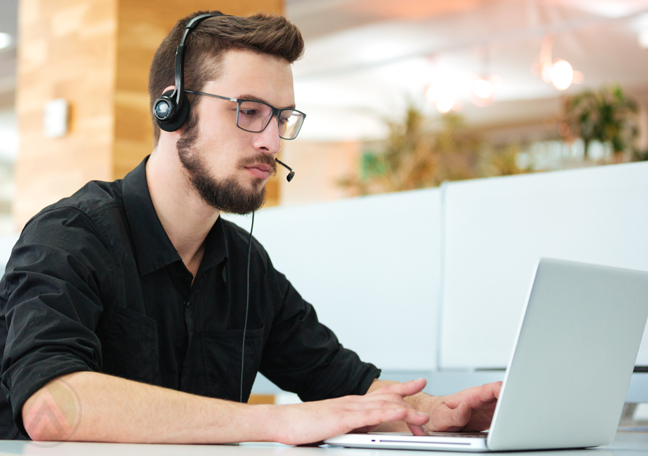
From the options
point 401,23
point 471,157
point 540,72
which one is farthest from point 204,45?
point 471,157

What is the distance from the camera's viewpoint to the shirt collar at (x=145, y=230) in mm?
1182

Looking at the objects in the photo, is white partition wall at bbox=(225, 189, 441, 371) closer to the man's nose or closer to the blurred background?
the man's nose

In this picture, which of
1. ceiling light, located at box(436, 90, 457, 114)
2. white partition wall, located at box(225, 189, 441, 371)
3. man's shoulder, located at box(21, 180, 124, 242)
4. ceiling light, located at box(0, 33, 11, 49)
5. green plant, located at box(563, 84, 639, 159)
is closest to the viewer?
man's shoulder, located at box(21, 180, 124, 242)

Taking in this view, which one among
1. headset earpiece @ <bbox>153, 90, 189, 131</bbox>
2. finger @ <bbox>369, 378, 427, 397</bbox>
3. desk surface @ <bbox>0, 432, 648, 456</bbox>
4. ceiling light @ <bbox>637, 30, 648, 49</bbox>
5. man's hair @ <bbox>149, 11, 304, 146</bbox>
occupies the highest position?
ceiling light @ <bbox>637, 30, 648, 49</bbox>

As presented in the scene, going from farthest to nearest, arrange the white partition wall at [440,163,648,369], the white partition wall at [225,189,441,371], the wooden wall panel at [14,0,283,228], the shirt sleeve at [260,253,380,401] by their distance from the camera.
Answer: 1. the wooden wall panel at [14,0,283,228]
2. the white partition wall at [225,189,441,371]
3. the white partition wall at [440,163,648,369]
4. the shirt sleeve at [260,253,380,401]

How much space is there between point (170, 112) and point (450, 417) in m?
0.72

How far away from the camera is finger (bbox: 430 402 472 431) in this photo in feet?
3.40

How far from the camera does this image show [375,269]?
184 cm

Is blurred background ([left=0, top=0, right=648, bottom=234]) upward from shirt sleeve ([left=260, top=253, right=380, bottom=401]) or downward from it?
upward

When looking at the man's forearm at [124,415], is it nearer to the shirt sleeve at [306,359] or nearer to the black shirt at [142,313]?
the black shirt at [142,313]

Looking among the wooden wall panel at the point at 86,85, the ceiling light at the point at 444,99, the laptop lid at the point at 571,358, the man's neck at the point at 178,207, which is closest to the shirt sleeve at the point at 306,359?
the man's neck at the point at 178,207

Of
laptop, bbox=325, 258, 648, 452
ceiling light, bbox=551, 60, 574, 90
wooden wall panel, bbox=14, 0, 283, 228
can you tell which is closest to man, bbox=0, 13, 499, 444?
laptop, bbox=325, 258, 648, 452

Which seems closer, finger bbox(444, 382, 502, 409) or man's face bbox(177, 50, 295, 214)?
finger bbox(444, 382, 502, 409)

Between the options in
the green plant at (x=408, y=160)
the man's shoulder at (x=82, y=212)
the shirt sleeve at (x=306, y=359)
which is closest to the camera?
the man's shoulder at (x=82, y=212)
